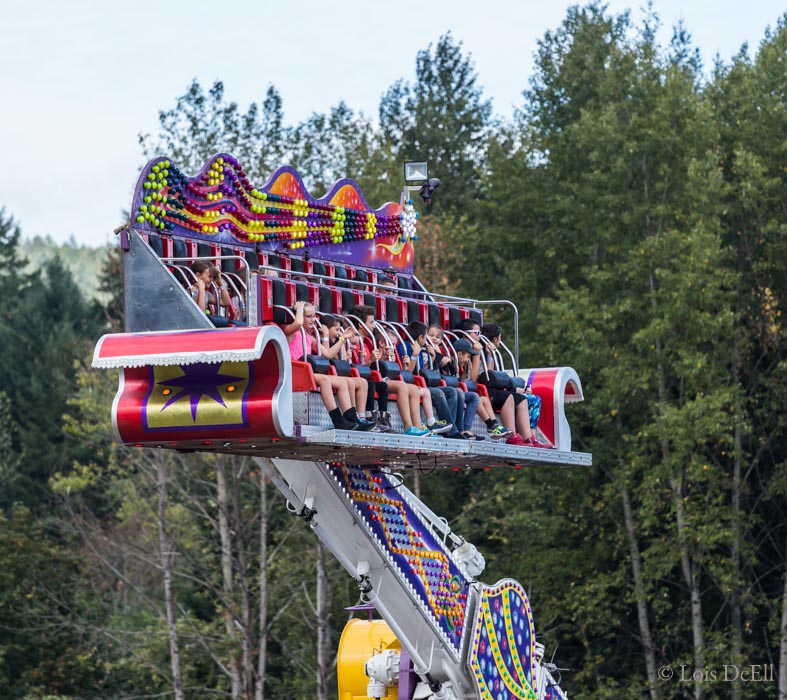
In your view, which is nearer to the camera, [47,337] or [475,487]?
[475,487]

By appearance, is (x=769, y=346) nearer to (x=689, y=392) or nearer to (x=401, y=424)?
(x=689, y=392)

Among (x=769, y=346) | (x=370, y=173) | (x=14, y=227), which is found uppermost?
(x=14, y=227)

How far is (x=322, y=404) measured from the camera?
595 inches

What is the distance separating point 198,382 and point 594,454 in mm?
16219

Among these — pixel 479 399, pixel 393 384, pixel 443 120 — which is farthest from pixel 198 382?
pixel 443 120

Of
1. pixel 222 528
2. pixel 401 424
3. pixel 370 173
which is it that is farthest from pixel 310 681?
pixel 401 424

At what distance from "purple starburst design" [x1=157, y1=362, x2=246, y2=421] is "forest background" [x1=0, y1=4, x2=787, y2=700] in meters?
12.8

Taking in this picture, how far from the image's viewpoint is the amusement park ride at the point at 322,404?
14125 mm

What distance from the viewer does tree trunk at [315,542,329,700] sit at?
2615cm

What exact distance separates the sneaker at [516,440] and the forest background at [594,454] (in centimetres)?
908

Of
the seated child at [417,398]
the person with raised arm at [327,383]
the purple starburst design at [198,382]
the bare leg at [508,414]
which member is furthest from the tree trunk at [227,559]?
the purple starburst design at [198,382]

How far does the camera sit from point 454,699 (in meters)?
17.4

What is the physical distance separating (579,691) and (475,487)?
485cm

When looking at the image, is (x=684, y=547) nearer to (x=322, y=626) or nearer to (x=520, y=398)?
(x=322, y=626)
